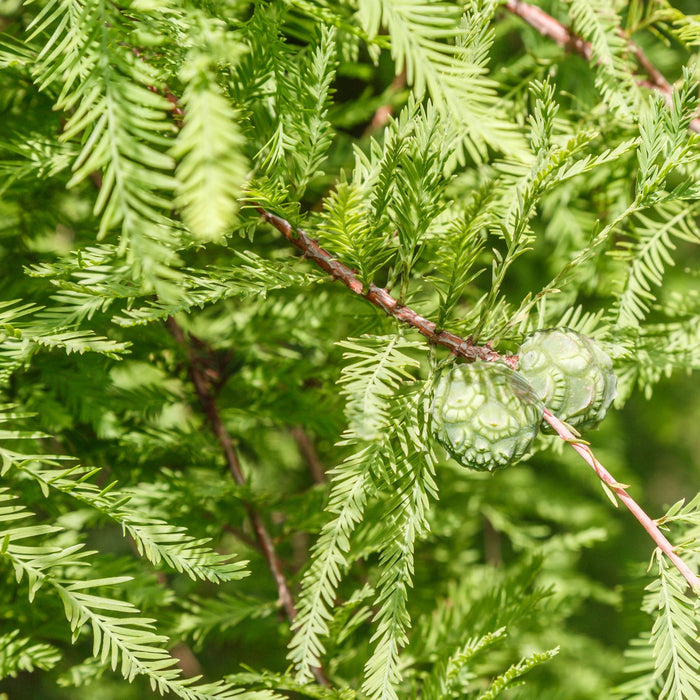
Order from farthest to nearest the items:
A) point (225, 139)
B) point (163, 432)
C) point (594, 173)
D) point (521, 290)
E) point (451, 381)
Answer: point (521, 290) < point (594, 173) < point (163, 432) < point (451, 381) < point (225, 139)

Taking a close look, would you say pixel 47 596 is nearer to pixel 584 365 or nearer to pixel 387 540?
pixel 387 540

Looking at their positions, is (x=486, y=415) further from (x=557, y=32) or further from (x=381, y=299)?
(x=557, y=32)

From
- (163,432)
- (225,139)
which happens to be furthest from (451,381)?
(163,432)

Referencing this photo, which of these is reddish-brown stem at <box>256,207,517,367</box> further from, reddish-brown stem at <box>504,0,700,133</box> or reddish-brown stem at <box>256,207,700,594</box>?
reddish-brown stem at <box>504,0,700,133</box>

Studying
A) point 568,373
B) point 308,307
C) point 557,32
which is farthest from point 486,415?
point 557,32

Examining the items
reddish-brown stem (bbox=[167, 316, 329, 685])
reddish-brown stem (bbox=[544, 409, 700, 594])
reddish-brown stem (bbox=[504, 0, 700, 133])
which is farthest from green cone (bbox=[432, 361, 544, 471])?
reddish-brown stem (bbox=[504, 0, 700, 133])

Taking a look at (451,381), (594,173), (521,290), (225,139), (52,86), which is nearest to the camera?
(225,139)
